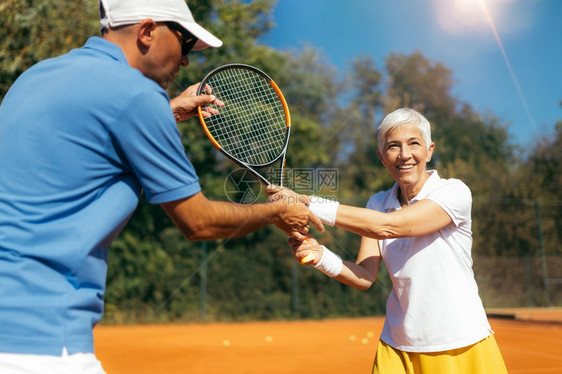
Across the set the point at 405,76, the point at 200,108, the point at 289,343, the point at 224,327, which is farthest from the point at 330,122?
the point at 200,108

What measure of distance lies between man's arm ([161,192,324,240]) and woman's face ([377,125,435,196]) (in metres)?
0.76

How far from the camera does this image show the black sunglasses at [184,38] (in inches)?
65.4

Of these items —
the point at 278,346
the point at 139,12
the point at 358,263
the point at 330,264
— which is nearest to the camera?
the point at 139,12

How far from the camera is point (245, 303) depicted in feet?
41.5

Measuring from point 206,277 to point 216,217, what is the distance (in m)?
11.1

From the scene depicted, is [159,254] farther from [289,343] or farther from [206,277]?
[289,343]

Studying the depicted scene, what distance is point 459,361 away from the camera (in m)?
2.36

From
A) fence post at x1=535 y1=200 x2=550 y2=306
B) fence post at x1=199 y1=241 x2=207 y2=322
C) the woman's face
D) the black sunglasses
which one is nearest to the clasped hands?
the woman's face

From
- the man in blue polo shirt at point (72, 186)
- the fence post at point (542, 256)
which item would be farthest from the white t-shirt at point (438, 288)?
the fence post at point (542, 256)

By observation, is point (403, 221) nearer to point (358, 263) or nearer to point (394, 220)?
point (394, 220)

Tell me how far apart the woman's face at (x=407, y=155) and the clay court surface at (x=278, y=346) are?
14.5ft

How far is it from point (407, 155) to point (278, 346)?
6.83 metres

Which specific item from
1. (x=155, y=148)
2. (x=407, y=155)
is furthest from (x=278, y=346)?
(x=155, y=148)

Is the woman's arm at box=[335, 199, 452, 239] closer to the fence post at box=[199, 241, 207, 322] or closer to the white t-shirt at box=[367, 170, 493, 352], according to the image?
the white t-shirt at box=[367, 170, 493, 352]
